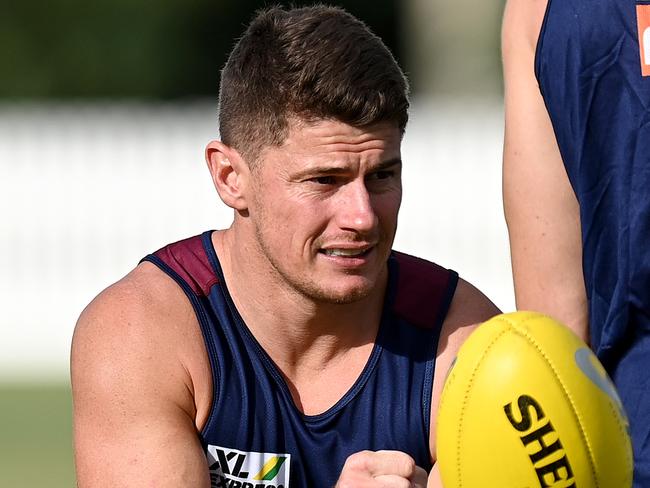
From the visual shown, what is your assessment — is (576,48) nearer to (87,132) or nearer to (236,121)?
(236,121)

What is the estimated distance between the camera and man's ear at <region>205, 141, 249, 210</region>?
4.39 metres

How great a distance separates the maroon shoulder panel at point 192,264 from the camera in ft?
14.7

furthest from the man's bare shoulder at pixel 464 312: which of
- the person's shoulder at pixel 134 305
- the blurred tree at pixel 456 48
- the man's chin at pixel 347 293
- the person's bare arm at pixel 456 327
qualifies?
the blurred tree at pixel 456 48

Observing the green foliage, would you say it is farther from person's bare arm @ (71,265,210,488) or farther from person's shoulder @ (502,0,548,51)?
person's shoulder @ (502,0,548,51)

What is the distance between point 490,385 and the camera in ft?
10.6

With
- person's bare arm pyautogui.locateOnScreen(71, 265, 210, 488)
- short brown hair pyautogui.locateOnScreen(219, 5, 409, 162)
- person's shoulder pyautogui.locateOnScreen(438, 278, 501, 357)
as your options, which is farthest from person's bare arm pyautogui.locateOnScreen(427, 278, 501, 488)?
person's bare arm pyautogui.locateOnScreen(71, 265, 210, 488)

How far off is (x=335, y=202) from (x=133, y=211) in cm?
903

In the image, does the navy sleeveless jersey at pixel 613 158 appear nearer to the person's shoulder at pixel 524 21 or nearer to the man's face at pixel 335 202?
the person's shoulder at pixel 524 21

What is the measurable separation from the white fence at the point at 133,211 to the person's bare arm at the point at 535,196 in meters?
8.78

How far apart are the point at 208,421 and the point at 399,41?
20.1 metres

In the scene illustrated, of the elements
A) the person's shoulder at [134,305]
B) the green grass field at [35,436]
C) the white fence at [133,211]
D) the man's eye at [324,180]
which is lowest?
the green grass field at [35,436]

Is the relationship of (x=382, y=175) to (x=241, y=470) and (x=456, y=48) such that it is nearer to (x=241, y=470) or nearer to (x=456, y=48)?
(x=241, y=470)

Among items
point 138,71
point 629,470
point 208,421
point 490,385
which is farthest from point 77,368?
point 138,71

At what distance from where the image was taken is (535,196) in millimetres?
3797
